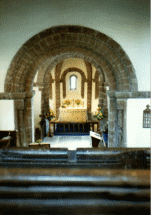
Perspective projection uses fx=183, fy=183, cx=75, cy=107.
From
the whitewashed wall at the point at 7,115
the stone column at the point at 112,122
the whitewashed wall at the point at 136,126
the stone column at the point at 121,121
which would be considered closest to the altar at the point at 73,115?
the stone column at the point at 112,122

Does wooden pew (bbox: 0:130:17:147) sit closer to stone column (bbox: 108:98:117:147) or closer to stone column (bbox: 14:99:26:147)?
stone column (bbox: 14:99:26:147)

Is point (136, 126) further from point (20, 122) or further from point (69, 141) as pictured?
point (69, 141)

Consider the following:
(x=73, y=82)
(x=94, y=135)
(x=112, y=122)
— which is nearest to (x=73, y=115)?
(x=73, y=82)

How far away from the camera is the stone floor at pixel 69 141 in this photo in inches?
306

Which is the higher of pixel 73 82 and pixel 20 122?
pixel 73 82

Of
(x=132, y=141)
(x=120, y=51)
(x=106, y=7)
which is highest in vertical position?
(x=106, y=7)

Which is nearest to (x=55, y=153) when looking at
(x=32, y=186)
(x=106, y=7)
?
(x=32, y=186)

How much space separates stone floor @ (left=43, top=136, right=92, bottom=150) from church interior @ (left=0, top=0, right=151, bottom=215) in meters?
0.13

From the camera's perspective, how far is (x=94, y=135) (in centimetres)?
625

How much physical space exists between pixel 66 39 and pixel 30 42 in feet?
3.41

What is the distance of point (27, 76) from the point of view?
6.11 meters

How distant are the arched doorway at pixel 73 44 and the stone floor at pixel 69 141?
6.44 ft

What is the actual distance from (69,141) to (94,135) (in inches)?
95.9

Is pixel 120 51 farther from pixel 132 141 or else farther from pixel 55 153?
pixel 55 153
